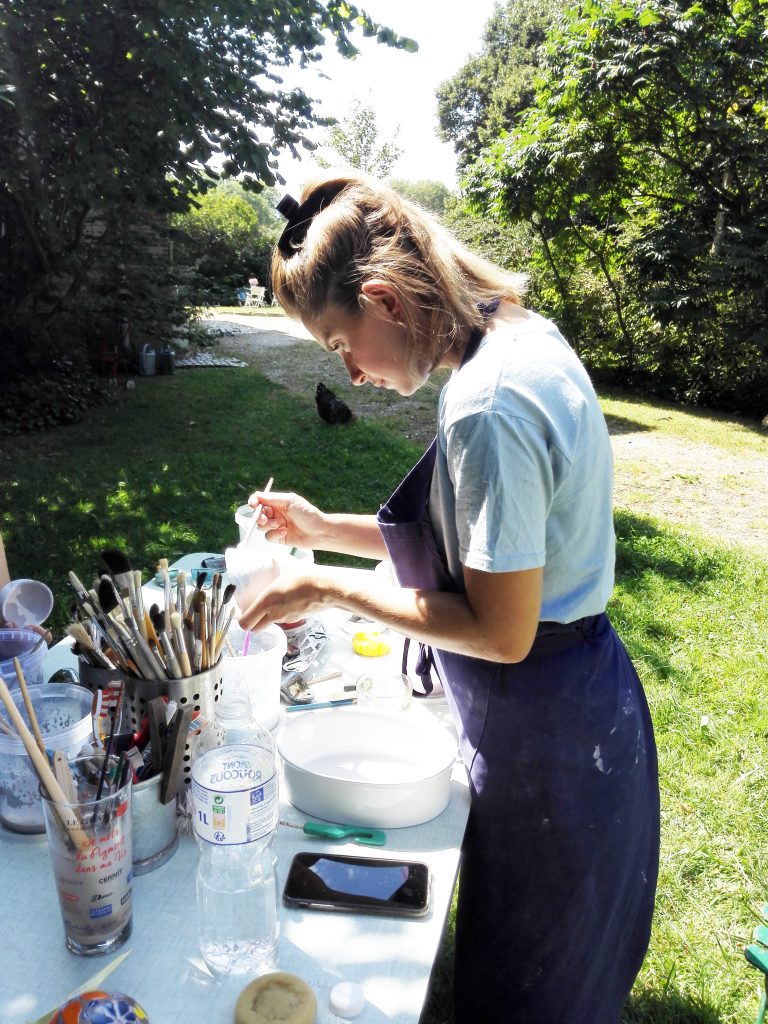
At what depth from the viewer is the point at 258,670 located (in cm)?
135

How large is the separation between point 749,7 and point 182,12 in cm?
790

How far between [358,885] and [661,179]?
1260 cm

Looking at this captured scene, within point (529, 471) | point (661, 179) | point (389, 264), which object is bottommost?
point (529, 471)

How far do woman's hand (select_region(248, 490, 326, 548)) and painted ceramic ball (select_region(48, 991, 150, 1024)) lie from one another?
1.07m

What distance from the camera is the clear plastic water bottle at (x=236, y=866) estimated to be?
0.93 meters

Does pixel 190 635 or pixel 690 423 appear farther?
pixel 690 423

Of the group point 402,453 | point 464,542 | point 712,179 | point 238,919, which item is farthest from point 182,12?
point 712,179

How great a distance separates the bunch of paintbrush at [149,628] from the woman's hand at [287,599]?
0.07m

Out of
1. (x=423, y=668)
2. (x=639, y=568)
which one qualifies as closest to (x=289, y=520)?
(x=423, y=668)

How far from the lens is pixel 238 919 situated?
3.17ft

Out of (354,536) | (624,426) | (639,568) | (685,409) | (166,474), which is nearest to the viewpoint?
(354,536)

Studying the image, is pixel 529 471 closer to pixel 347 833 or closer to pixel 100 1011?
pixel 347 833

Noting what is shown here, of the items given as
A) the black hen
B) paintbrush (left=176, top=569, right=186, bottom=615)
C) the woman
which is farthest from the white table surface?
the black hen

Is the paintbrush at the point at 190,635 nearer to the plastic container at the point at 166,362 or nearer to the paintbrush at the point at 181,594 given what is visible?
the paintbrush at the point at 181,594
